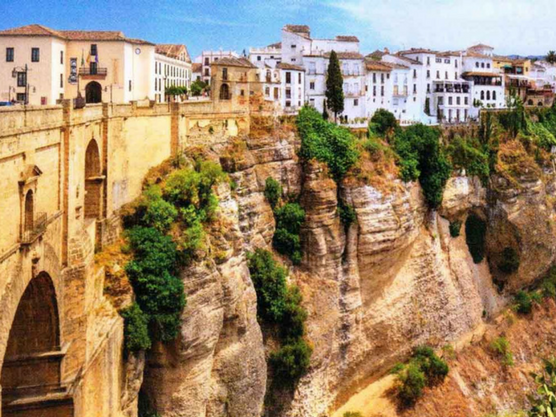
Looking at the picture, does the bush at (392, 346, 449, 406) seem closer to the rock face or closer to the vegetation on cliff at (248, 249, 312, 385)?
the rock face

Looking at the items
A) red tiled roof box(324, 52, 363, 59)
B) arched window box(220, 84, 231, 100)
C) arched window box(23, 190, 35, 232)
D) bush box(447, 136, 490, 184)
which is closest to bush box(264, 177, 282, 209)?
arched window box(220, 84, 231, 100)

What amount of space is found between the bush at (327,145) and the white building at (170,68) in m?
9.53

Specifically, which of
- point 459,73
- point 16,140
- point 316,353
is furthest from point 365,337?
point 459,73

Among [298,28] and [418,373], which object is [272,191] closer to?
[418,373]

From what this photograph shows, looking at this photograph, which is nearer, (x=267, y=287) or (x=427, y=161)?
(x=267, y=287)

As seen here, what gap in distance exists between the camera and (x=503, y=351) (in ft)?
125

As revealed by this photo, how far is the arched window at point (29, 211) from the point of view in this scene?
15.1m

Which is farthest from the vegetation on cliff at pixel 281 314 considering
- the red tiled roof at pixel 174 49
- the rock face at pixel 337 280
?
the red tiled roof at pixel 174 49

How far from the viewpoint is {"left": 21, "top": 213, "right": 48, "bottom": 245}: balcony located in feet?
48.5

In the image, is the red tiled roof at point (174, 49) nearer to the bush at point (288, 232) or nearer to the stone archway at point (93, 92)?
the stone archway at point (93, 92)

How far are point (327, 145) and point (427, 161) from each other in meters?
7.51

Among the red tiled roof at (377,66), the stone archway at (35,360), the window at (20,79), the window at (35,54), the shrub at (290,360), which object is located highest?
the red tiled roof at (377,66)

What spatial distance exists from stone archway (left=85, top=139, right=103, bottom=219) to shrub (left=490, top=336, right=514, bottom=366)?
84.4ft

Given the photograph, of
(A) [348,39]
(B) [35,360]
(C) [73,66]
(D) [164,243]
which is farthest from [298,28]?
(B) [35,360]
